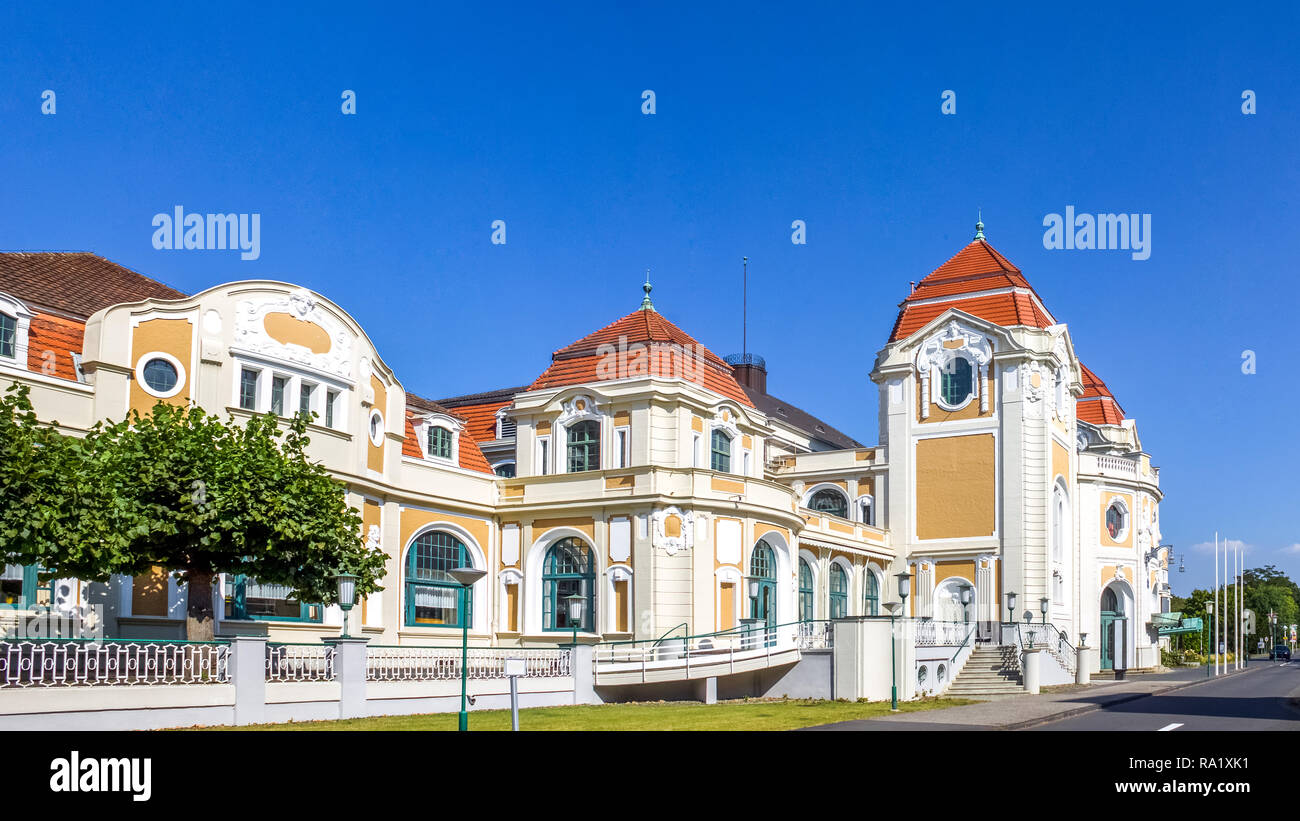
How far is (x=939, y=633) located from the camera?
38531 mm

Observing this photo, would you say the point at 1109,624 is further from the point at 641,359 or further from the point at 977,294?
the point at 641,359

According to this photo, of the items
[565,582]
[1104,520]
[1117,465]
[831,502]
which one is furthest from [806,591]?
[1117,465]

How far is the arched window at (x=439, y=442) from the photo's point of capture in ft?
123

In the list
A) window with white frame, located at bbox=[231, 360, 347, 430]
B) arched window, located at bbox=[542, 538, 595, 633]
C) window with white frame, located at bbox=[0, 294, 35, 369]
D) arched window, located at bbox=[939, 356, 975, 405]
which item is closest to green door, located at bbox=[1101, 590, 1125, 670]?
arched window, located at bbox=[939, 356, 975, 405]

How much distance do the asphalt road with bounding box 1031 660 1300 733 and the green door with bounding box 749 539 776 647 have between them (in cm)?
1052

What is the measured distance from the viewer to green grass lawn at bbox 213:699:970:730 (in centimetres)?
2155

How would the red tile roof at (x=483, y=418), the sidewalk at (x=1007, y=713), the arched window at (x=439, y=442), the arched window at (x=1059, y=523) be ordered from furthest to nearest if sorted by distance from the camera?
1. the arched window at (x=1059, y=523)
2. the red tile roof at (x=483, y=418)
3. the arched window at (x=439, y=442)
4. the sidewalk at (x=1007, y=713)

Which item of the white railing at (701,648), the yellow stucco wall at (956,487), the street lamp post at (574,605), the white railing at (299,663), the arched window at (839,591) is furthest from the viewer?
the yellow stucco wall at (956,487)

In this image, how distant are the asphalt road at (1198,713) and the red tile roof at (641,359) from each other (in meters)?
15.5

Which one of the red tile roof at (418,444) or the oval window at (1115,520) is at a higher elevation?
the red tile roof at (418,444)

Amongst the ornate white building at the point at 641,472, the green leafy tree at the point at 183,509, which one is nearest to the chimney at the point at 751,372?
the ornate white building at the point at 641,472

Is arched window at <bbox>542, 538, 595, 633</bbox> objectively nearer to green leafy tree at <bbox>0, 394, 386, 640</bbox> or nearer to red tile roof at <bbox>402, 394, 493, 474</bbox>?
red tile roof at <bbox>402, 394, 493, 474</bbox>

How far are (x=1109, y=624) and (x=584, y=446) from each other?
28966 mm

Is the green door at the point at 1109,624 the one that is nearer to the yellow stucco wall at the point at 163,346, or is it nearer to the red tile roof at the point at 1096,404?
the red tile roof at the point at 1096,404
